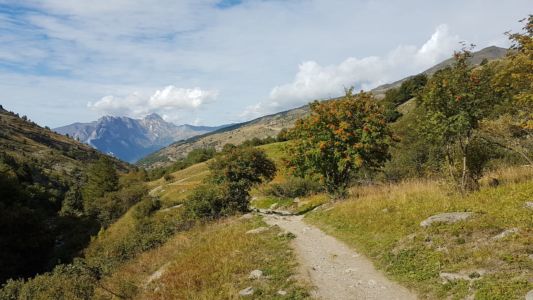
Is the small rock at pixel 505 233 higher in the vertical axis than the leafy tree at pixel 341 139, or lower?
lower

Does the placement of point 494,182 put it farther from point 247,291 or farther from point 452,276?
point 247,291

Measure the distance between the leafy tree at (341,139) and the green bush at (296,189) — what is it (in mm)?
15204

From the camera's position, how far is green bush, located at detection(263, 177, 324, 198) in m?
43.2

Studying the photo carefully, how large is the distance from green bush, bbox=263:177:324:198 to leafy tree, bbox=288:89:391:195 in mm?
15204

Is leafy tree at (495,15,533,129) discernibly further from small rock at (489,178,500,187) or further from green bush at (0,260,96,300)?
green bush at (0,260,96,300)

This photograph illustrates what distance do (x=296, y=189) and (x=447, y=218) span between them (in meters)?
31.5

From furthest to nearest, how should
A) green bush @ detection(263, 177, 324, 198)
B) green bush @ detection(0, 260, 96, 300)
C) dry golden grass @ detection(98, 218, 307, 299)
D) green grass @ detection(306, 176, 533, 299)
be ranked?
green bush @ detection(263, 177, 324, 198), green bush @ detection(0, 260, 96, 300), dry golden grass @ detection(98, 218, 307, 299), green grass @ detection(306, 176, 533, 299)

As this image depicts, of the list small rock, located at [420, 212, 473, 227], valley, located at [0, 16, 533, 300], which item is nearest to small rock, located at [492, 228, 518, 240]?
valley, located at [0, 16, 533, 300]

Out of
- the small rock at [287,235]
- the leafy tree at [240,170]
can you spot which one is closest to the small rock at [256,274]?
the small rock at [287,235]

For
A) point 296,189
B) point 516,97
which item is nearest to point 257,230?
point 516,97

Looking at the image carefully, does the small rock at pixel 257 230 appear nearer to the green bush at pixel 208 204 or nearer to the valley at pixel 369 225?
the valley at pixel 369 225

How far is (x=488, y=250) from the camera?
401 inches

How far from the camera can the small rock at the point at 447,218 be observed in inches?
525

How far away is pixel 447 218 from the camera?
13625mm
